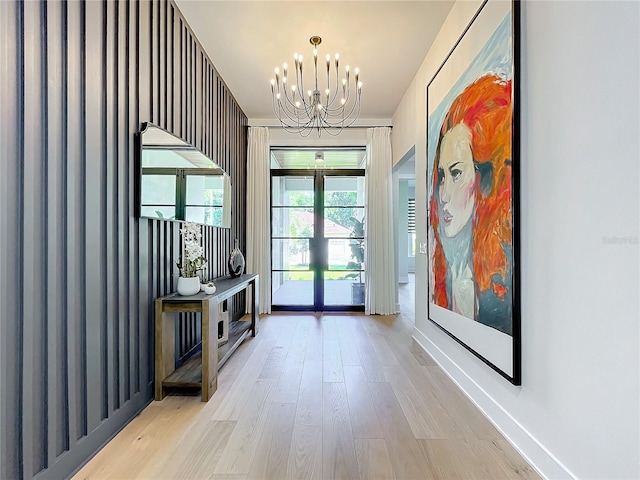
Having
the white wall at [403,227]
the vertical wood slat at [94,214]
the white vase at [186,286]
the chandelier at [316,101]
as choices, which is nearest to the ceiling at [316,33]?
the chandelier at [316,101]

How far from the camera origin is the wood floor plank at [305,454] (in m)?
1.43

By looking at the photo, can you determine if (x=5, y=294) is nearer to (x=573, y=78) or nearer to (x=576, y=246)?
(x=576, y=246)

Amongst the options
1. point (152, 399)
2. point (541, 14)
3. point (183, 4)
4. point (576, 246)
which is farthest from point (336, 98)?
point (152, 399)

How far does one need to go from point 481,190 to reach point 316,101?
1790 millimetres

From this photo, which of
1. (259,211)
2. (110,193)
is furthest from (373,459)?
(259,211)

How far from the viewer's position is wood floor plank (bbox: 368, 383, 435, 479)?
1444 mm

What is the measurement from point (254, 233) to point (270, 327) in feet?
4.57

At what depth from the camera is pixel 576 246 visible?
1.26 metres

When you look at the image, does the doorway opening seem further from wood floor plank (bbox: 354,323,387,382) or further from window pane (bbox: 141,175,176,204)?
window pane (bbox: 141,175,176,204)

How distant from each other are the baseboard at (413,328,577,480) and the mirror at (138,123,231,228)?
7.82 ft

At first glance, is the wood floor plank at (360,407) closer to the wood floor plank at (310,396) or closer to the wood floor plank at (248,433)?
the wood floor plank at (310,396)

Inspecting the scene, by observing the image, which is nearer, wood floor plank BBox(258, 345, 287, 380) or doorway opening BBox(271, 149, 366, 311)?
wood floor plank BBox(258, 345, 287, 380)

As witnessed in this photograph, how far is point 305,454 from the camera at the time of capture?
5.13ft

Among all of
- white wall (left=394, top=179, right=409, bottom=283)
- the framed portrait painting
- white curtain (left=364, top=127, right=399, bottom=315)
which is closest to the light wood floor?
the framed portrait painting
